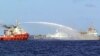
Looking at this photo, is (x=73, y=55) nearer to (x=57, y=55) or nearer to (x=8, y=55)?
(x=57, y=55)

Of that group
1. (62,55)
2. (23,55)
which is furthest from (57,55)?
(23,55)

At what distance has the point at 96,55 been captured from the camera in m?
77.6

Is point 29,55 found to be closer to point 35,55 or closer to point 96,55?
point 35,55

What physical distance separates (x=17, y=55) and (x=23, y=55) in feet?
3.52

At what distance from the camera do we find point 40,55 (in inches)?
3066

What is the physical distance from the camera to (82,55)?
→ 78.4 m

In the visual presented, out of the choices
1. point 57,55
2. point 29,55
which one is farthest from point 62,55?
point 29,55

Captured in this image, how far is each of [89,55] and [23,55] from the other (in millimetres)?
11547

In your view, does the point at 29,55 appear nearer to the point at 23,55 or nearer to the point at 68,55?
the point at 23,55

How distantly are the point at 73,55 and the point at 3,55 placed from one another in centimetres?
1220

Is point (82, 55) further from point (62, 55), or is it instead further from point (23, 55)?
point (23, 55)

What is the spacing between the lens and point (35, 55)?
3061 inches

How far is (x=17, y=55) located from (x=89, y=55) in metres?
12.6

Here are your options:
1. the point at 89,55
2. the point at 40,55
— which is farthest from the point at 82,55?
the point at 40,55
